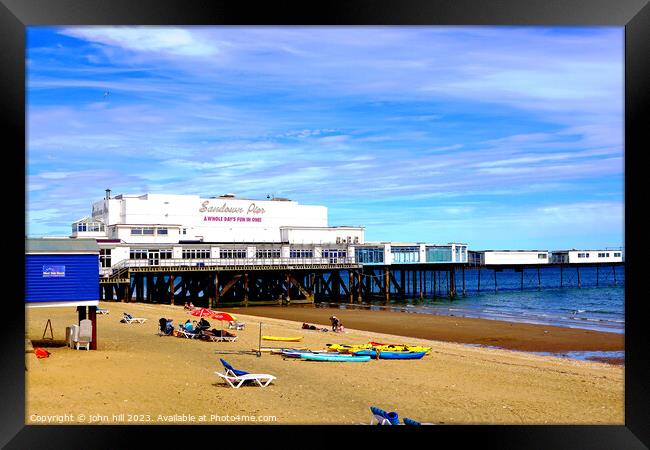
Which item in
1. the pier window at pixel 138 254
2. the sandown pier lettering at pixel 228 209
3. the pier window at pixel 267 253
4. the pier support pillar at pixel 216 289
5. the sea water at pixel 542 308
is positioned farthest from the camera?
the pier window at pixel 267 253

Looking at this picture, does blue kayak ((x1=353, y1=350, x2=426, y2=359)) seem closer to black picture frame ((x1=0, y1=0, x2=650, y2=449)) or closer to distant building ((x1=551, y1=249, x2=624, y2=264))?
black picture frame ((x1=0, y1=0, x2=650, y2=449))

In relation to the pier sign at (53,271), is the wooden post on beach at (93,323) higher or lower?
lower

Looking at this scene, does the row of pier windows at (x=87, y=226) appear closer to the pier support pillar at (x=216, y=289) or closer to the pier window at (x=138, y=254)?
the pier window at (x=138, y=254)

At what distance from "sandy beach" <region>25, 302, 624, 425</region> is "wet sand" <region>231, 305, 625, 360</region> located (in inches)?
97.5

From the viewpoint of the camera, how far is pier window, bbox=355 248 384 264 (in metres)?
42.3

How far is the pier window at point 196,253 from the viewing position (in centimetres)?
3619

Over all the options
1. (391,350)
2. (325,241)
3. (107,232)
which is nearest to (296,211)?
(325,241)

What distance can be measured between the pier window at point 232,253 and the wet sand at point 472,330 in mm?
6256

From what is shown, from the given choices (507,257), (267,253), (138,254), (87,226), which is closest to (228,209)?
(267,253)

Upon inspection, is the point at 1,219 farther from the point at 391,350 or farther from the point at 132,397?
the point at 391,350

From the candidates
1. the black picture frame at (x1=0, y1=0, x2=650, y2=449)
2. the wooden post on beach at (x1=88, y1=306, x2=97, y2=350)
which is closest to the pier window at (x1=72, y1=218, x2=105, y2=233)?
Answer: the wooden post on beach at (x1=88, y1=306, x2=97, y2=350)

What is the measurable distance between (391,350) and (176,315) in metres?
11.5

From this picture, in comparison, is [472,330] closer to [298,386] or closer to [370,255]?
[298,386]

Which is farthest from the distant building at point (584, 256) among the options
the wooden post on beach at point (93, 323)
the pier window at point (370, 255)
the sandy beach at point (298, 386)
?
the wooden post on beach at point (93, 323)
